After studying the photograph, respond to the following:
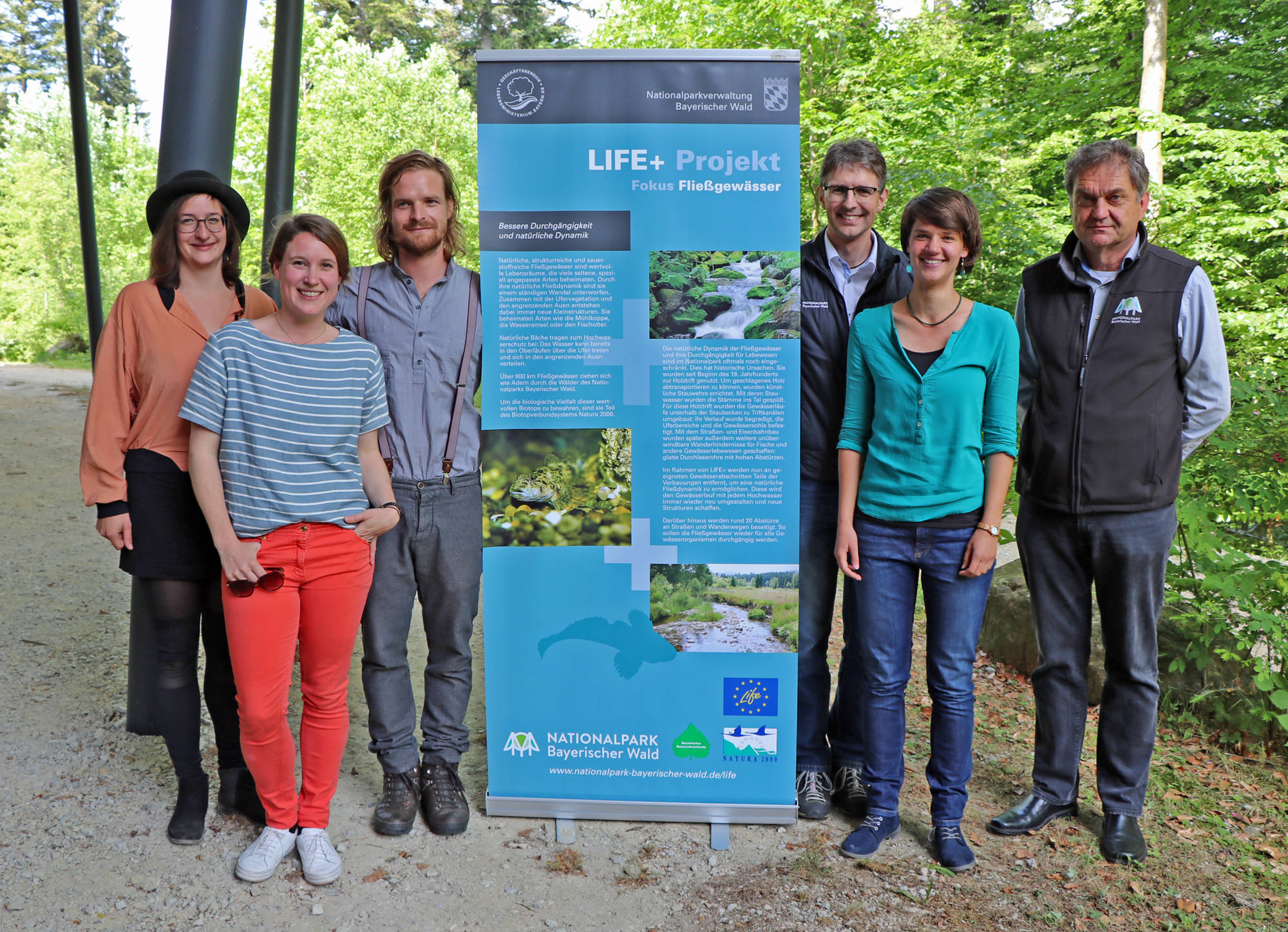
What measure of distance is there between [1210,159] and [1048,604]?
1036cm

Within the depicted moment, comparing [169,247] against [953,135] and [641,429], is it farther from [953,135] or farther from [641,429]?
[953,135]

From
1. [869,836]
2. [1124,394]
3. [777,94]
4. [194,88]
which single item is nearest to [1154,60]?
[1124,394]

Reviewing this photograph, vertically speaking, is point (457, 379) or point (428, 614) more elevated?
point (457, 379)

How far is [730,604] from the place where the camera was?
3049 mm

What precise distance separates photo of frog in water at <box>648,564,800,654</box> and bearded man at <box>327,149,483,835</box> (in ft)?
2.11

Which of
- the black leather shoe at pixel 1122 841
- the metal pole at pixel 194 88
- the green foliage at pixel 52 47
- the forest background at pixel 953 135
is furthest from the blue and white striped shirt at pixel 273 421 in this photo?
the green foliage at pixel 52 47

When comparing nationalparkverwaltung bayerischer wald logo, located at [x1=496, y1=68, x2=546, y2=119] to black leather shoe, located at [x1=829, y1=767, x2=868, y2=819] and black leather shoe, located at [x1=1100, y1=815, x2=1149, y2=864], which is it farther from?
black leather shoe, located at [x1=1100, y1=815, x2=1149, y2=864]

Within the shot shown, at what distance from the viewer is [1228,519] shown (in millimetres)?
4055

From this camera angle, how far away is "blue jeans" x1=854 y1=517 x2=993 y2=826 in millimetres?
2811

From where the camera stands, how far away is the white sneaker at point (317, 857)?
277 cm

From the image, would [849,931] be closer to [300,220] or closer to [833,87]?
[300,220]

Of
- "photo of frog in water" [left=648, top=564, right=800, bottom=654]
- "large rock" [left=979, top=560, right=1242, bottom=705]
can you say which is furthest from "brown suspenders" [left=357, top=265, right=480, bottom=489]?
"large rock" [left=979, top=560, right=1242, bottom=705]

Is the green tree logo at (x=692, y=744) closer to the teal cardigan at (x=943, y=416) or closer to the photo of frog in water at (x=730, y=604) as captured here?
the photo of frog in water at (x=730, y=604)

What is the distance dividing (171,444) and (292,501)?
1.62 feet
